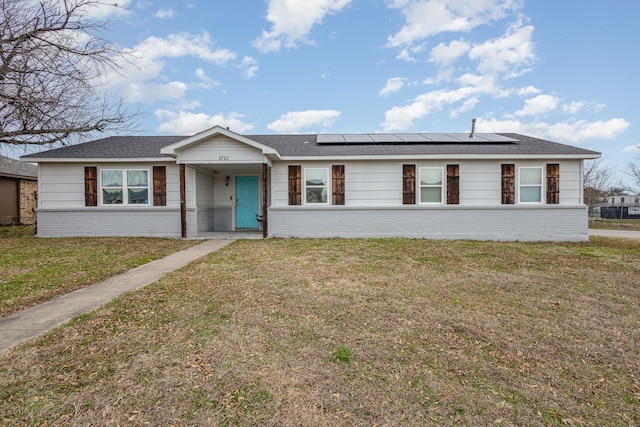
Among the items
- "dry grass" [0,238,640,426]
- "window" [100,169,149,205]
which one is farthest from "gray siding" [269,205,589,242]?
"dry grass" [0,238,640,426]

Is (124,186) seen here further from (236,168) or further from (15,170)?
(15,170)

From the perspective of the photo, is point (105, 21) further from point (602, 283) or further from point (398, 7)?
point (602, 283)

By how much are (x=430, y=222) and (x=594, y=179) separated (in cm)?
2801

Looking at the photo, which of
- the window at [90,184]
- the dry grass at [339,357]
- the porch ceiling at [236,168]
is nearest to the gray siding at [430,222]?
the porch ceiling at [236,168]

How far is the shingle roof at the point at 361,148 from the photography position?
11062 mm

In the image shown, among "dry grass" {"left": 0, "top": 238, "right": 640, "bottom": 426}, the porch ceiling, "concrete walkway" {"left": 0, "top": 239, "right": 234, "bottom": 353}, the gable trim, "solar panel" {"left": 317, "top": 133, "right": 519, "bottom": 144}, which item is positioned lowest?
"dry grass" {"left": 0, "top": 238, "right": 640, "bottom": 426}

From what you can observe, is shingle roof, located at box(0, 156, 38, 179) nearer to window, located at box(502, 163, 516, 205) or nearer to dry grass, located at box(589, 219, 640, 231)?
window, located at box(502, 163, 516, 205)

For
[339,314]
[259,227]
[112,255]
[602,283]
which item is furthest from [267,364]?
[259,227]

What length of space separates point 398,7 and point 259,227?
1011 centimetres

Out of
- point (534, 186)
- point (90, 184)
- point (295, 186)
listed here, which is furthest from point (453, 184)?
point (90, 184)

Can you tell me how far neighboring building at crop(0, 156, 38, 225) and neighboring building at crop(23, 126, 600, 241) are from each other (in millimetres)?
8329

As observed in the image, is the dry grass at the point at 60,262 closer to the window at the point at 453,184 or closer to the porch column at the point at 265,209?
the porch column at the point at 265,209

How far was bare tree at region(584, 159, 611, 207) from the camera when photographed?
28.2 metres

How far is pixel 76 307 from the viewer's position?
4004mm
